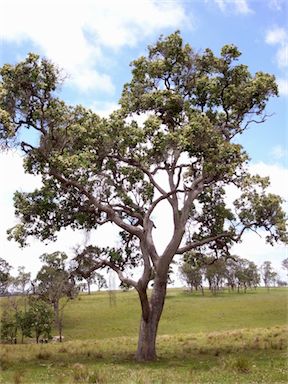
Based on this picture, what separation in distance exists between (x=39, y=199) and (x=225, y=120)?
11.5m

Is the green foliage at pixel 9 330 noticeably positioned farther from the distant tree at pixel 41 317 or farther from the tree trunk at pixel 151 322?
the tree trunk at pixel 151 322

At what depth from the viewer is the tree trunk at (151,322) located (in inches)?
907

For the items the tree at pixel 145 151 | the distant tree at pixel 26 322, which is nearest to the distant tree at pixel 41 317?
the distant tree at pixel 26 322

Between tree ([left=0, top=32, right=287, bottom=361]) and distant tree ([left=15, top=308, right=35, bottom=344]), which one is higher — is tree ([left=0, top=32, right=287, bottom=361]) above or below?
above

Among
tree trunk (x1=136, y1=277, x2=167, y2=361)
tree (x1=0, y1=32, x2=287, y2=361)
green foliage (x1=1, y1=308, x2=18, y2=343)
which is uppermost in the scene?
tree (x1=0, y1=32, x2=287, y2=361)

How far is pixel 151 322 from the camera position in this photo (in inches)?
926

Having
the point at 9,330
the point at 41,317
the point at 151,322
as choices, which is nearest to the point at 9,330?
the point at 9,330

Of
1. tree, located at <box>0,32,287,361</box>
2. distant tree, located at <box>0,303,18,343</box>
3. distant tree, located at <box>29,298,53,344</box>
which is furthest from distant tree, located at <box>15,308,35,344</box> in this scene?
tree, located at <box>0,32,287,361</box>

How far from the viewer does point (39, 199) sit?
81.1 ft

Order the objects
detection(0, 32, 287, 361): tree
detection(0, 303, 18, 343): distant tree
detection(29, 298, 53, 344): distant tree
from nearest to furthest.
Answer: detection(0, 32, 287, 361): tree
detection(29, 298, 53, 344): distant tree
detection(0, 303, 18, 343): distant tree

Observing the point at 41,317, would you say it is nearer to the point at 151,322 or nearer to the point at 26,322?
the point at 26,322

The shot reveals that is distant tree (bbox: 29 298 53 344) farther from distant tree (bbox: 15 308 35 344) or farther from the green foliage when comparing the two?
the green foliage

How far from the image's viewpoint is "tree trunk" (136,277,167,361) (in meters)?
23.0

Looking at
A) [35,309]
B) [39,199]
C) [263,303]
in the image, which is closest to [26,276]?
[35,309]
